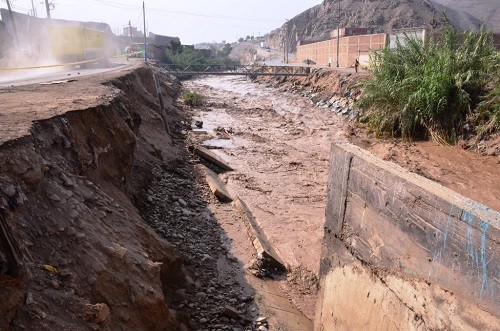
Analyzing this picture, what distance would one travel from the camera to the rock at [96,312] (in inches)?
123

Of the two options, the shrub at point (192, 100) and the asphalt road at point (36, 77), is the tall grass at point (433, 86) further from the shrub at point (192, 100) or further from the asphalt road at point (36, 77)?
the shrub at point (192, 100)

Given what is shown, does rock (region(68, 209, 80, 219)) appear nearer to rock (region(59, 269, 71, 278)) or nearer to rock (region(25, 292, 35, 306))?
rock (region(59, 269, 71, 278))

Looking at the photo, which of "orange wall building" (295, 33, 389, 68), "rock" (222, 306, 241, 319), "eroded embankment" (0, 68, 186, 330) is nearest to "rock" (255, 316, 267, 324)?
"rock" (222, 306, 241, 319)

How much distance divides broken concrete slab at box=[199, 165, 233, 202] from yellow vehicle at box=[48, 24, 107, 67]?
17.6m

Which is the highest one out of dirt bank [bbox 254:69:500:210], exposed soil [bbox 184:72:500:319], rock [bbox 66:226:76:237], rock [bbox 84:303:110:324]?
rock [bbox 66:226:76:237]

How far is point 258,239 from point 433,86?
6847 mm

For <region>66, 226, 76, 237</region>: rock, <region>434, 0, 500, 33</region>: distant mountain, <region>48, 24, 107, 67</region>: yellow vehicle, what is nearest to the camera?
<region>66, 226, 76, 237</region>: rock

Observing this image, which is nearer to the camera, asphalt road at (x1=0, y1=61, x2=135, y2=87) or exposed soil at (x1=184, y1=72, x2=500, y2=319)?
exposed soil at (x1=184, y1=72, x2=500, y2=319)

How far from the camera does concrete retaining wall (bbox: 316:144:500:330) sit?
301cm

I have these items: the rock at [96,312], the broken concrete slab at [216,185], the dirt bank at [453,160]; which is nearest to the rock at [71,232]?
the rock at [96,312]

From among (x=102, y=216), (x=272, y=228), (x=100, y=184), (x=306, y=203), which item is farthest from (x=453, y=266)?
(x=306, y=203)

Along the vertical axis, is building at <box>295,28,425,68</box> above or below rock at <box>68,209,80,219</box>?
above

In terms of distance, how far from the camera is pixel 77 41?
85.2ft

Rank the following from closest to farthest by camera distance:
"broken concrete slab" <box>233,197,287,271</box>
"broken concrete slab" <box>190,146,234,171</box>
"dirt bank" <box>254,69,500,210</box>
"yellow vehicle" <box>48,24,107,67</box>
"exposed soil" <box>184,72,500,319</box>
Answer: "broken concrete slab" <box>233,197,287,271</box>, "exposed soil" <box>184,72,500,319</box>, "dirt bank" <box>254,69,500,210</box>, "broken concrete slab" <box>190,146,234,171</box>, "yellow vehicle" <box>48,24,107,67</box>
